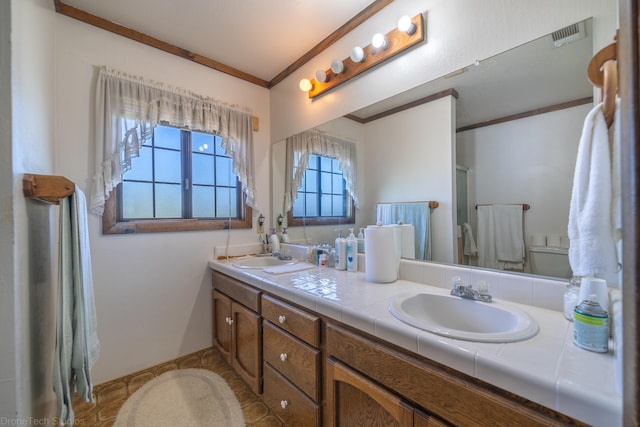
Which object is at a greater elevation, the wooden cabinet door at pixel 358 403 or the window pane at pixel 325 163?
the window pane at pixel 325 163

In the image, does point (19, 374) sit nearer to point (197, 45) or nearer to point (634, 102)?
point (634, 102)

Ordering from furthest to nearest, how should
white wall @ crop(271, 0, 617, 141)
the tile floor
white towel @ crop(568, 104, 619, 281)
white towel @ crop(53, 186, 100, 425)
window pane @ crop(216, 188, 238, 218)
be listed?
window pane @ crop(216, 188, 238, 218)
the tile floor
white wall @ crop(271, 0, 617, 141)
white towel @ crop(53, 186, 100, 425)
white towel @ crop(568, 104, 619, 281)

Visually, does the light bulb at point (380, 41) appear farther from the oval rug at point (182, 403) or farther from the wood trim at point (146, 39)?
the oval rug at point (182, 403)

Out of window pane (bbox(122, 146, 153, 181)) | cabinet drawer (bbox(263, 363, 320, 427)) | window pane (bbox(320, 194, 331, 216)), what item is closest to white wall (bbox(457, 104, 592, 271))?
window pane (bbox(320, 194, 331, 216))

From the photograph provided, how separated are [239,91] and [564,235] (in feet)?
7.81

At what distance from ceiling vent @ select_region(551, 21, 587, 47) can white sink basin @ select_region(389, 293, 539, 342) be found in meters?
1.02

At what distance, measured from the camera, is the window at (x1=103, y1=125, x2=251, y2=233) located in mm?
1812

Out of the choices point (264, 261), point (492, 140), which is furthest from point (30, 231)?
point (492, 140)

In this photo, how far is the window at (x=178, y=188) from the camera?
1.81m

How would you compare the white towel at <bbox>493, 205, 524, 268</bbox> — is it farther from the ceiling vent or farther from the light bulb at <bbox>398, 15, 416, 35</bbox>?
the light bulb at <bbox>398, 15, 416, 35</bbox>

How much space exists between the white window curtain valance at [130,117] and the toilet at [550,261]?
2120mm

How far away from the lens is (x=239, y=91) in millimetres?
2246

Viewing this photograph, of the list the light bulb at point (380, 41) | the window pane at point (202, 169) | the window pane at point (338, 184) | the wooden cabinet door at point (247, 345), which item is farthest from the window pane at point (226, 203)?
the light bulb at point (380, 41)

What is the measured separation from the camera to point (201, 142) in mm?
2096
